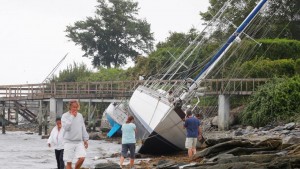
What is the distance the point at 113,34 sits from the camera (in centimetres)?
9069

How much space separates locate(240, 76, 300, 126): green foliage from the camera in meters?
37.4

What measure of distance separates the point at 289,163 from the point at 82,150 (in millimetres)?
4256

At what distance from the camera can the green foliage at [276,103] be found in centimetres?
3744

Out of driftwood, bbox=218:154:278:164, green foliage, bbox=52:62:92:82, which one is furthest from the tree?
driftwood, bbox=218:154:278:164

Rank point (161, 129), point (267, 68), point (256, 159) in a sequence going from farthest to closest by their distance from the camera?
point (267, 68)
point (161, 129)
point (256, 159)

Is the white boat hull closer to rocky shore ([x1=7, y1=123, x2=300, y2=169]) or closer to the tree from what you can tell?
rocky shore ([x1=7, y1=123, x2=300, y2=169])

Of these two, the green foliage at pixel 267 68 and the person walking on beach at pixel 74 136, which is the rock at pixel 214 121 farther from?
the person walking on beach at pixel 74 136

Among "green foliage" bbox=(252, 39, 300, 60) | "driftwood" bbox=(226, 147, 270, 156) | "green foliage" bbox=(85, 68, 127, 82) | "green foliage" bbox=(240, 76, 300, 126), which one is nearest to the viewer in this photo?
"driftwood" bbox=(226, 147, 270, 156)

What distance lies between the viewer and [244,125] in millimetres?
39812

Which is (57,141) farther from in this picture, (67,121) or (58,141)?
(67,121)

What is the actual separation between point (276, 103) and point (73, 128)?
23911 millimetres

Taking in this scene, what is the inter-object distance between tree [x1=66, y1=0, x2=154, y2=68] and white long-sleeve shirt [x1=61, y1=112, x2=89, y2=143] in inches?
2914

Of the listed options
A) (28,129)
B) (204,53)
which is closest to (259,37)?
(204,53)

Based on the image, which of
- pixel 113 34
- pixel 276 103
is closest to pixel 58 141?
pixel 276 103
